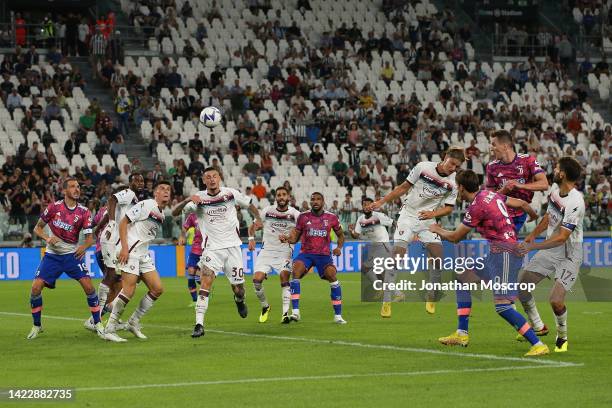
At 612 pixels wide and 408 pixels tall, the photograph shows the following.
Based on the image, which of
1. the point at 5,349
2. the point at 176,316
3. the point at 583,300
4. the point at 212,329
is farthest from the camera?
the point at 583,300

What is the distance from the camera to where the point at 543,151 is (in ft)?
138

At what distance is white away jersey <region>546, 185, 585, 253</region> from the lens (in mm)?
14195

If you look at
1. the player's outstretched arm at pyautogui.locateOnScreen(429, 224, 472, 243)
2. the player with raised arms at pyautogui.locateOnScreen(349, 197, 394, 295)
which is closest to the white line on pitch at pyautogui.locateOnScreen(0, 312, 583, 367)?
the player's outstretched arm at pyautogui.locateOnScreen(429, 224, 472, 243)

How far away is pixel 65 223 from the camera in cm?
1734

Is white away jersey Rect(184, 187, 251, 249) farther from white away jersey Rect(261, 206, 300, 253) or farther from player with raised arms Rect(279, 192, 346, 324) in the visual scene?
white away jersey Rect(261, 206, 300, 253)

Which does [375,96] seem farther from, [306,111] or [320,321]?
[320,321]

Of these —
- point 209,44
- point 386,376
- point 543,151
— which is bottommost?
point 386,376

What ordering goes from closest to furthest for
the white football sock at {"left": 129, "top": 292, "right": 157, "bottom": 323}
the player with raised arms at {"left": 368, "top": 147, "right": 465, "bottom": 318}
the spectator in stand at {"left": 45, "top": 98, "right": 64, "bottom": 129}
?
the white football sock at {"left": 129, "top": 292, "right": 157, "bottom": 323}, the player with raised arms at {"left": 368, "top": 147, "right": 465, "bottom": 318}, the spectator in stand at {"left": 45, "top": 98, "right": 64, "bottom": 129}

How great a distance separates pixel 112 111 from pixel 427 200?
21644 mm

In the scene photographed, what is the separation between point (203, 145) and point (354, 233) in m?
13.8

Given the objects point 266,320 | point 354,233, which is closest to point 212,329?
point 266,320

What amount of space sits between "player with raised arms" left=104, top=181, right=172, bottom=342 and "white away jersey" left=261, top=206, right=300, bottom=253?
417cm

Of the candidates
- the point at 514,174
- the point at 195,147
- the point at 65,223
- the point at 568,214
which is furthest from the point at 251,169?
the point at 568,214

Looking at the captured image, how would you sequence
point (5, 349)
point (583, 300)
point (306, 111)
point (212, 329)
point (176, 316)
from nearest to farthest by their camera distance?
point (5, 349) → point (212, 329) → point (176, 316) → point (583, 300) → point (306, 111)
